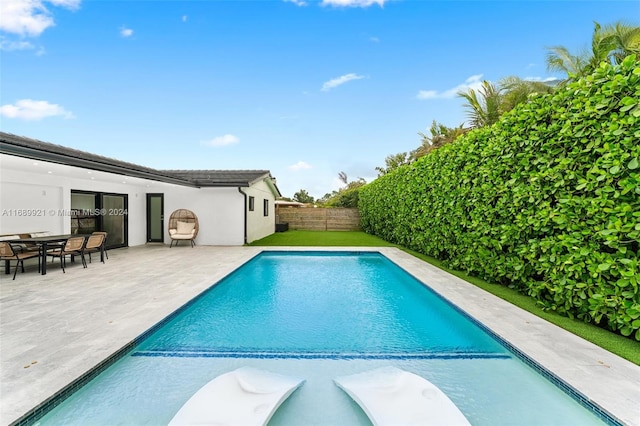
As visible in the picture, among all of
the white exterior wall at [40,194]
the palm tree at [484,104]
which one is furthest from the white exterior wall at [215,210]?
the palm tree at [484,104]

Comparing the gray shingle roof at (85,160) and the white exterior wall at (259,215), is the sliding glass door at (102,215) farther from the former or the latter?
the white exterior wall at (259,215)

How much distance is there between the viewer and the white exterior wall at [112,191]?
795 centimetres

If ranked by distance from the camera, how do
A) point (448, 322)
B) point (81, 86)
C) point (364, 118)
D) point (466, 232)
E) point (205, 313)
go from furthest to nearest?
point (364, 118) < point (81, 86) < point (466, 232) < point (205, 313) < point (448, 322)

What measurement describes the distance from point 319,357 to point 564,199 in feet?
13.1

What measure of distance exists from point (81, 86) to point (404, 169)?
46.9 feet

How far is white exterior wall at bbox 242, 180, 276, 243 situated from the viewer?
1343 cm

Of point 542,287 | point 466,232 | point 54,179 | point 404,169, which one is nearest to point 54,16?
point 54,179

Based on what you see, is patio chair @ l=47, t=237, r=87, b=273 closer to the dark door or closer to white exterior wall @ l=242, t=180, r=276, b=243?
the dark door

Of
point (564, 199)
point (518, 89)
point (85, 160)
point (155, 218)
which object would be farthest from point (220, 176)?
point (518, 89)

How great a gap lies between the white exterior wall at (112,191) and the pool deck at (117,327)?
201cm

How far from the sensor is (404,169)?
37.4 feet

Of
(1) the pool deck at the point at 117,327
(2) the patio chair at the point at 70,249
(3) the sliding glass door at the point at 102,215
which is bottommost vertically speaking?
(1) the pool deck at the point at 117,327

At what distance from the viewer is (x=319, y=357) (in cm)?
349

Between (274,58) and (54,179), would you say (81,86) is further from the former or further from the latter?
(274,58)
